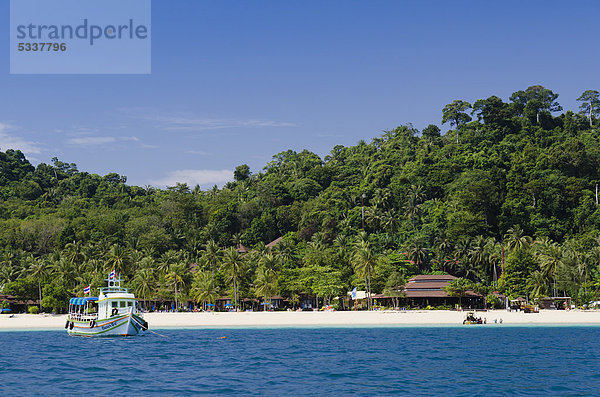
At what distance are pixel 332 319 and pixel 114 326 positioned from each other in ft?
93.6

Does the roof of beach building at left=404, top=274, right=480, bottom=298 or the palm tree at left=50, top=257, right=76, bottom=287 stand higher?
the palm tree at left=50, top=257, right=76, bottom=287

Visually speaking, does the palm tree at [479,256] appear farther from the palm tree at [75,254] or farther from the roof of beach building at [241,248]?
the palm tree at [75,254]

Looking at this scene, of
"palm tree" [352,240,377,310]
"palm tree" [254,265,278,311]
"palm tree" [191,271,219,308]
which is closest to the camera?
"palm tree" [352,240,377,310]

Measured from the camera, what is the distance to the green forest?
307 feet

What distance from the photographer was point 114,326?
2239 inches

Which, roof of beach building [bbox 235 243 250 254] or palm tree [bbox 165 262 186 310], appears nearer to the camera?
palm tree [bbox 165 262 186 310]

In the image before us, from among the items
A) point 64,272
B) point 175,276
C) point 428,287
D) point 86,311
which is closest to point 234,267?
point 175,276

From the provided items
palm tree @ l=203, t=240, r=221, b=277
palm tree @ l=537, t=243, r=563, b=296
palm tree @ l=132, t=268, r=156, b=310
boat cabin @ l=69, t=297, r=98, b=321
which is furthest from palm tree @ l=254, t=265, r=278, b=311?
palm tree @ l=537, t=243, r=563, b=296

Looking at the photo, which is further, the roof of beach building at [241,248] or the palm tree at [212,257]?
the roof of beach building at [241,248]

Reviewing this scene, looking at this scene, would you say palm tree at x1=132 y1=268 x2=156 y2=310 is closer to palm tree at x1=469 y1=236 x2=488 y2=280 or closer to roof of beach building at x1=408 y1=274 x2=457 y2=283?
roof of beach building at x1=408 y1=274 x2=457 y2=283

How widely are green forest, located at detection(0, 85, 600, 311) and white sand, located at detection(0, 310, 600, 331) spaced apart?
10047mm

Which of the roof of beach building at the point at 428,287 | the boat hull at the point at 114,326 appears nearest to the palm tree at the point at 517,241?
the roof of beach building at the point at 428,287

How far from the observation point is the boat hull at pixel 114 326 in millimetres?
56625

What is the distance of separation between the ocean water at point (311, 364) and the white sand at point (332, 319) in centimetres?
1194
